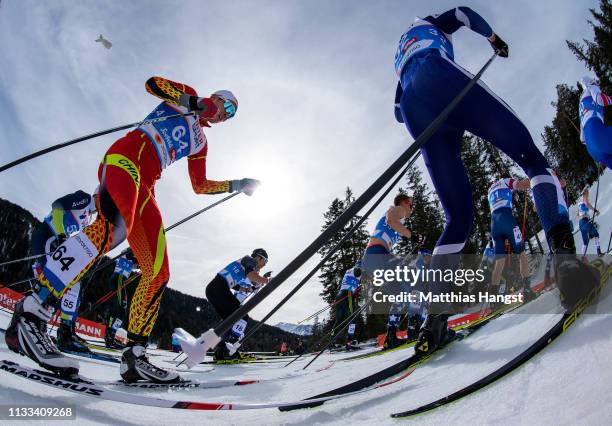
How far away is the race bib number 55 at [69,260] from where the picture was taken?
205 centimetres

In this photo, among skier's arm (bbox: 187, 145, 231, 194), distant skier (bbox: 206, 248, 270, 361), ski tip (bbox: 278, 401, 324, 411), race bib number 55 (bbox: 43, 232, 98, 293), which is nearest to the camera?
ski tip (bbox: 278, 401, 324, 411)

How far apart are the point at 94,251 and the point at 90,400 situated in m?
0.93

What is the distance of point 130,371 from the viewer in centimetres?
237

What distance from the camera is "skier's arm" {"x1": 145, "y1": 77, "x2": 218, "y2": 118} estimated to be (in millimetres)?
2754

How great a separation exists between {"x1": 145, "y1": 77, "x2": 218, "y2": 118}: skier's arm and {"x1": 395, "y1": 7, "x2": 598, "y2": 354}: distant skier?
61.3 inches

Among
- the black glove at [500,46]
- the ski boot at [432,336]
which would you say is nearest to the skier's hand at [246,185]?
the ski boot at [432,336]

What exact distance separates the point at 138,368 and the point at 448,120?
2762 mm

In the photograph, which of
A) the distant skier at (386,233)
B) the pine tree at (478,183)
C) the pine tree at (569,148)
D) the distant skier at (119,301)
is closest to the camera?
the distant skier at (386,233)

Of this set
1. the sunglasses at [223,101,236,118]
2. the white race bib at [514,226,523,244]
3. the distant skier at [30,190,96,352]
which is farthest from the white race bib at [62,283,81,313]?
the white race bib at [514,226,523,244]

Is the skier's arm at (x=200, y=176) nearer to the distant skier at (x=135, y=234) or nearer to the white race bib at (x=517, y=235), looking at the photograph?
the distant skier at (x=135, y=234)

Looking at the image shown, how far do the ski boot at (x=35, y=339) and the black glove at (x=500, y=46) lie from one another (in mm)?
3453

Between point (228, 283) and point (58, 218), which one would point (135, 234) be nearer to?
point (58, 218)

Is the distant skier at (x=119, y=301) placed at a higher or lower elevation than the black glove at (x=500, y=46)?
lower

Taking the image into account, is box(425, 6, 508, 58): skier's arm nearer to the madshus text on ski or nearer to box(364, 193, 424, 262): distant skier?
the madshus text on ski
